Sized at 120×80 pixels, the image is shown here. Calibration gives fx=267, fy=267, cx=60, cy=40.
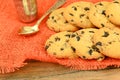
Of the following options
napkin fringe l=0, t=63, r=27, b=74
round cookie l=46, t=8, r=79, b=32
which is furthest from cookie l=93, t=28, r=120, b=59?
napkin fringe l=0, t=63, r=27, b=74

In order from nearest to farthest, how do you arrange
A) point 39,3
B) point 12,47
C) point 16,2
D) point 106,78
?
point 106,78 < point 12,47 < point 16,2 < point 39,3

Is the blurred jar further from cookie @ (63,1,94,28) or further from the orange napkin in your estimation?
cookie @ (63,1,94,28)

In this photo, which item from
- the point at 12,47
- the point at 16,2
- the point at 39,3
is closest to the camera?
the point at 12,47

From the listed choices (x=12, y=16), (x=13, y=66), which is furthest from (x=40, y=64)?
(x=12, y=16)

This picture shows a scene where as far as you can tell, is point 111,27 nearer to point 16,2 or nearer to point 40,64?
point 40,64

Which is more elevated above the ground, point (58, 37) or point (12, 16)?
point (12, 16)

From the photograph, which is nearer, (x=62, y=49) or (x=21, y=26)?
(x=62, y=49)
